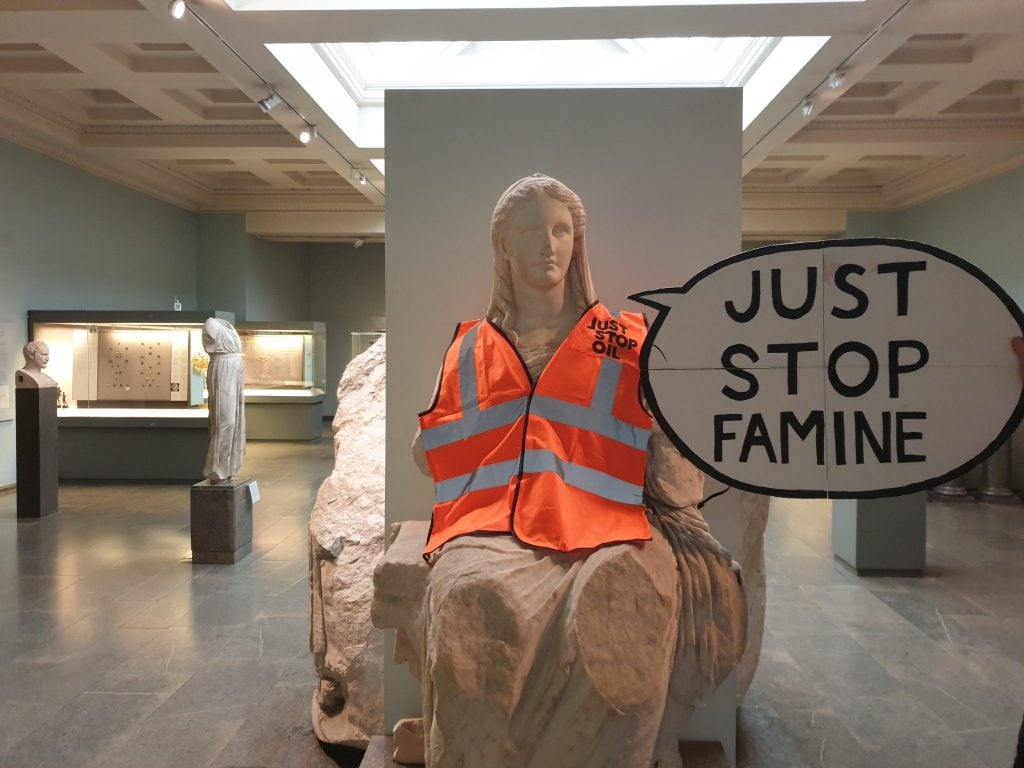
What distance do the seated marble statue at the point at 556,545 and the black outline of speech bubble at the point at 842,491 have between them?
601 mm

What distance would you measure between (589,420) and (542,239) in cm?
56

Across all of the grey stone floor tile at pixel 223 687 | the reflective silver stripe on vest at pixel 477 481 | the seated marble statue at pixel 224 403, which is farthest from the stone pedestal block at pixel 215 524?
the reflective silver stripe on vest at pixel 477 481

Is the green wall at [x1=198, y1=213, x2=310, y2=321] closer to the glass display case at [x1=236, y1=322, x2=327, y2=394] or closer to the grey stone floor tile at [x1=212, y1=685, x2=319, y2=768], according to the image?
the glass display case at [x1=236, y1=322, x2=327, y2=394]

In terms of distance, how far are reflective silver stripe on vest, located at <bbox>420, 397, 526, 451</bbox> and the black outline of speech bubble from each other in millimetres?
914

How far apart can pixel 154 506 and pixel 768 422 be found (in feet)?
26.7

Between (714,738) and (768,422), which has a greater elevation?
(768,422)

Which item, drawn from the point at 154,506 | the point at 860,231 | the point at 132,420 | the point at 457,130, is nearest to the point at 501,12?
the point at 457,130

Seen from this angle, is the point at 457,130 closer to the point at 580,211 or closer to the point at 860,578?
the point at 580,211

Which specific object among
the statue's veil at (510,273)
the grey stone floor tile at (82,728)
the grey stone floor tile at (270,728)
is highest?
the statue's veil at (510,273)

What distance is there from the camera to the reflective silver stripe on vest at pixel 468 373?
93.0 inches

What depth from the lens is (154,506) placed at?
26.9ft

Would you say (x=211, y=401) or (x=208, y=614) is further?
(x=211, y=401)

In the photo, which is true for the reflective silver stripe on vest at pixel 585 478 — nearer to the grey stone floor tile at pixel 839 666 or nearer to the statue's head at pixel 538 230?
the statue's head at pixel 538 230

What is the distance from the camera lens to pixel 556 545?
199cm
